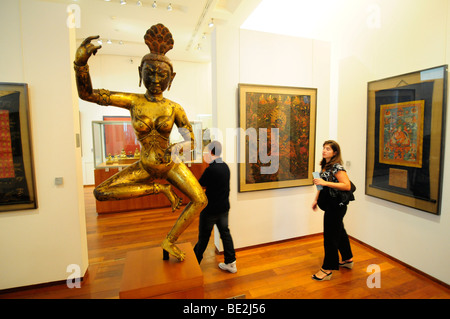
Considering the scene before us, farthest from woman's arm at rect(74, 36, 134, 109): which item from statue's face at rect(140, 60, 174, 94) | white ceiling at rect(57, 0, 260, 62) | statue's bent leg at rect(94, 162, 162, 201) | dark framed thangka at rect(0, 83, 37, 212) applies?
white ceiling at rect(57, 0, 260, 62)

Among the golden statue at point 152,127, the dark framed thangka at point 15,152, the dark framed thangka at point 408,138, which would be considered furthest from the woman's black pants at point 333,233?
the dark framed thangka at point 15,152

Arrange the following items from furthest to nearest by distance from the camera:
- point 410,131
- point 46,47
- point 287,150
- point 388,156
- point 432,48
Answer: point 287,150
point 388,156
point 410,131
point 432,48
point 46,47

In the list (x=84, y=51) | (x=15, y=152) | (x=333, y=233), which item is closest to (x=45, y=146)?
(x=15, y=152)

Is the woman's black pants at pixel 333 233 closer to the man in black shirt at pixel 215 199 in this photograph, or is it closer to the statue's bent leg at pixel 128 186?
the man in black shirt at pixel 215 199

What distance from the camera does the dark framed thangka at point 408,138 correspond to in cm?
267

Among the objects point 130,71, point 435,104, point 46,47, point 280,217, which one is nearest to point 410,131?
point 435,104

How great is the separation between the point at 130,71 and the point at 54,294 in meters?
7.01

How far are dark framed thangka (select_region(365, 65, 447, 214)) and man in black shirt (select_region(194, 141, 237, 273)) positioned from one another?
2259 mm

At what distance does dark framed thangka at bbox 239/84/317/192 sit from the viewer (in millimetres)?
3412

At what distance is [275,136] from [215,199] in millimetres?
1446

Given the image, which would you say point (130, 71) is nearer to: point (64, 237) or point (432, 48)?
point (64, 237)

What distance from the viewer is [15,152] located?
2490mm

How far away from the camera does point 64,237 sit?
273cm

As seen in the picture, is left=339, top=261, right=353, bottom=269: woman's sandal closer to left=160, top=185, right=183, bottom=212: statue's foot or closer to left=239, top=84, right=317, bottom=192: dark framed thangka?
left=239, top=84, right=317, bottom=192: dark framed thangka
